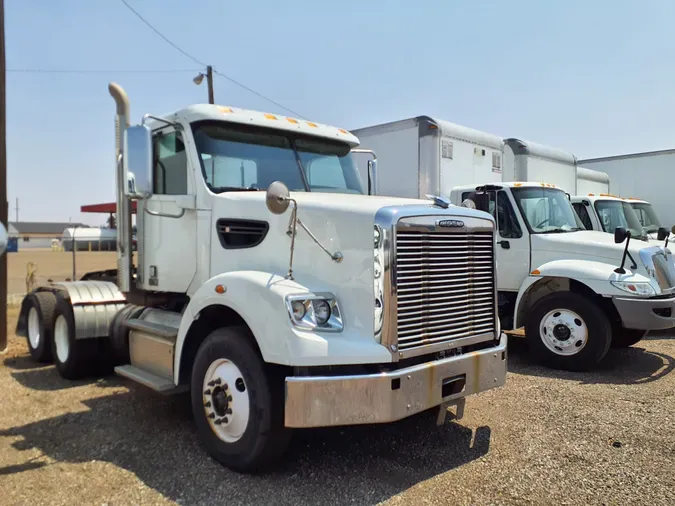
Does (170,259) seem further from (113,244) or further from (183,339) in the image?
(113,244)

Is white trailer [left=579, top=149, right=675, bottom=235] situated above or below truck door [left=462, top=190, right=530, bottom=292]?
above

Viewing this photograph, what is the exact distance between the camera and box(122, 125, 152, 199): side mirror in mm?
4496

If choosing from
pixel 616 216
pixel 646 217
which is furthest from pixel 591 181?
pixel 616 216

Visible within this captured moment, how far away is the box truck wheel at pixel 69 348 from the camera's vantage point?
20.4 ft

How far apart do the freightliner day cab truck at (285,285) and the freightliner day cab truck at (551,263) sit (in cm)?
133

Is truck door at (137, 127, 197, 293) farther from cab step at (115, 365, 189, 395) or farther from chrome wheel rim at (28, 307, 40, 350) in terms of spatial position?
chrome wheel rim at (28, 307, 40, 350)

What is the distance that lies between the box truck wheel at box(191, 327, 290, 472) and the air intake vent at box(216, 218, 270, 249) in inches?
28.0

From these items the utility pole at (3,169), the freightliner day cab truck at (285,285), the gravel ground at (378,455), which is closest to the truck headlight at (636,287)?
the gravel ground at (378,455)

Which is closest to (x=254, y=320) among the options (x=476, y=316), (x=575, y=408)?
(x=476, y=316)

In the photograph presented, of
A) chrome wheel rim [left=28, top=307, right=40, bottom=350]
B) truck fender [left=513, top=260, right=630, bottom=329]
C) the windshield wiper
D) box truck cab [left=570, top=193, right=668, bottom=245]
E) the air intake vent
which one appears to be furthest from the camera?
box truck cab [left=570, top=193, right=668, bottom=245]

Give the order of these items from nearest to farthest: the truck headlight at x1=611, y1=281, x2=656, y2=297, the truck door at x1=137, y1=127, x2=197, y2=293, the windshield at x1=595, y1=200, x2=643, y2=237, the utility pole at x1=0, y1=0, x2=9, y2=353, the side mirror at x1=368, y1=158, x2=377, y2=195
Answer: the truck door at x1=137, y1=127, x2=197, y2=293 → the side mirror at x1=368, y1=158, x2=377, y2=195 → the truck headlight at x1=611, y1=281, x2=656, y2=297 → the utility pole at x1=0, y1=0, x2=9, y2=353 → the windshield at x1=595, y1=200, x2=643, y2=237

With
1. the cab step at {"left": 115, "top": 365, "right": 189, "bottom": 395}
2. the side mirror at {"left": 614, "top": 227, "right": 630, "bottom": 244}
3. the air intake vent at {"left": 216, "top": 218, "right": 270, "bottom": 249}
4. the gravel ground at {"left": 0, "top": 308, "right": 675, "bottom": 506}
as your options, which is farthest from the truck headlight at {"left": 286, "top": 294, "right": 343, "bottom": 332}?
the side mirror at {"left": 614, "top": 227, "right": 630, "bottom": 244}

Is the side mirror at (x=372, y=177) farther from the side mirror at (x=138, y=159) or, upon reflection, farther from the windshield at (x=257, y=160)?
the side mirror at (x=138, y=159)

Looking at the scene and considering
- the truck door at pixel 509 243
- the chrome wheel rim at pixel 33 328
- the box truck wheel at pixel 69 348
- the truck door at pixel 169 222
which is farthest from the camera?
the truck door at pixel 509 243
